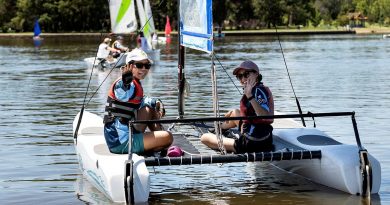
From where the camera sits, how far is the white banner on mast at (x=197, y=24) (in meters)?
10.8

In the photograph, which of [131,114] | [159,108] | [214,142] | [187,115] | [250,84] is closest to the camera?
[131,114]

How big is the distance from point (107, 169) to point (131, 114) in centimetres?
83

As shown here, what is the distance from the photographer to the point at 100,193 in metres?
10.3

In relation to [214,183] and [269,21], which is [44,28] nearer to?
[269,21]

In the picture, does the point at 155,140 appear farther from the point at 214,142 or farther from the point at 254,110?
the point at 254,110

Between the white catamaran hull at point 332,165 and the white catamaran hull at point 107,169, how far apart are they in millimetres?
2058

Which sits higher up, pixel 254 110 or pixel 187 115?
pixel 254 110

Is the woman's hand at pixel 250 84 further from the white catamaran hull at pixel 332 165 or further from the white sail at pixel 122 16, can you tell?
the white sail at pixel 122 16

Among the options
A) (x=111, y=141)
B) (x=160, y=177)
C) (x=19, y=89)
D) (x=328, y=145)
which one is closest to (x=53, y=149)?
(x=160, y=177)

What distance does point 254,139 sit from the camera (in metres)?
10.1

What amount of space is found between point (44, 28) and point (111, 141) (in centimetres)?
10893

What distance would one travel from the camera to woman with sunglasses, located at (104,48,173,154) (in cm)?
992

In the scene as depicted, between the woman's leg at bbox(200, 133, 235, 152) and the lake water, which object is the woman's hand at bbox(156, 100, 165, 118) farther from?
the lake water

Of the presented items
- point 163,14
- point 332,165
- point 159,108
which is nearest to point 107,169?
point 159,108
